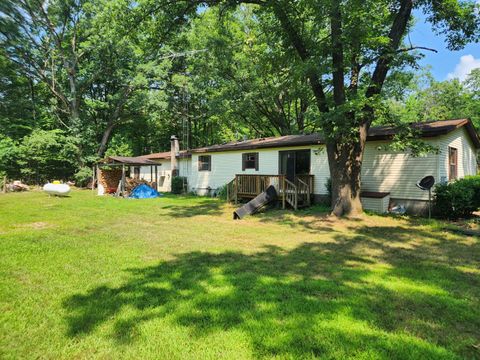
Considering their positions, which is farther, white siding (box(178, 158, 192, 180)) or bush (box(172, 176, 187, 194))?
white siding (box(178, 158, 192, 180))

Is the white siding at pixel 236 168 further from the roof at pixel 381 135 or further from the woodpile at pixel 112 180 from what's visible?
the woodpile at pixel 112 180

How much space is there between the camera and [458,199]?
353 inches

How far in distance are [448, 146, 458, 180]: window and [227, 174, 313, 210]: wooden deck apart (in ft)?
16.9

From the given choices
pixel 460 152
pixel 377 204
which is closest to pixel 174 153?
pixel 377 204

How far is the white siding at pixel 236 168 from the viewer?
42.7 ft

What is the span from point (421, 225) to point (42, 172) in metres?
28.1

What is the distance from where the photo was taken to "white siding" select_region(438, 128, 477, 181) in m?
10.4

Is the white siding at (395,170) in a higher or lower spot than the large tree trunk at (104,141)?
lower

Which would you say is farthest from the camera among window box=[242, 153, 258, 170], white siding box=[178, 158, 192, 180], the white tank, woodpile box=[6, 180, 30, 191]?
woodpile box=[6, 180, 30, 191]

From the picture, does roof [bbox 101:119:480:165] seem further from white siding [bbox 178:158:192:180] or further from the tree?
the tree

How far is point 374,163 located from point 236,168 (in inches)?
297

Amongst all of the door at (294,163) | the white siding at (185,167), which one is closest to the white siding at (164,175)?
the white siding at (185,167)

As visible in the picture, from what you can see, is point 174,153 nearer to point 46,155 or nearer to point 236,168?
point 236,168

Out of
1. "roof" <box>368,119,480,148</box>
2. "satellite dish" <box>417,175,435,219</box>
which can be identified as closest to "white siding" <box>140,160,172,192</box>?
"roof" <box>368,119,480,148</box>
